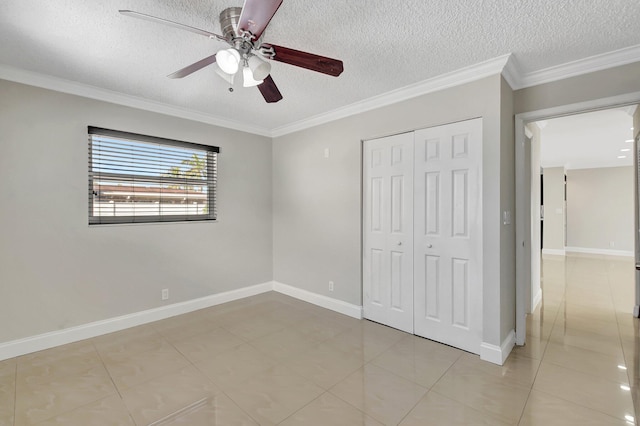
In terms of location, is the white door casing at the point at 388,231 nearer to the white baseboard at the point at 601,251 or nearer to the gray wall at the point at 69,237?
the gray wall at the point at 69,237

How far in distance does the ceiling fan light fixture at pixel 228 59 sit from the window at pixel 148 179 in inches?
85.1

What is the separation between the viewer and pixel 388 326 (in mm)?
3207

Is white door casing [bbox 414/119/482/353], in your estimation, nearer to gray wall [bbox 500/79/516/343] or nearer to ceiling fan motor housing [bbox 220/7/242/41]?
gray wall [bbox 500/79/516/343]

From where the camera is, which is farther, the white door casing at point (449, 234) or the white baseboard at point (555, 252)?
the white baseboard at point (555, 252)

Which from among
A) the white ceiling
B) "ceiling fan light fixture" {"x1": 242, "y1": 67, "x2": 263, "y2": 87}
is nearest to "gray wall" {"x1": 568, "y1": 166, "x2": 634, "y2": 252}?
the white ceiling

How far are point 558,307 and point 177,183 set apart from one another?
5142mm

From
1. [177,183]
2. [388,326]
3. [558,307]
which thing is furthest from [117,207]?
[558,307]

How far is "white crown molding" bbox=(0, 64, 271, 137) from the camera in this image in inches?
101

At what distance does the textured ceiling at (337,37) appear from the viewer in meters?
1.74

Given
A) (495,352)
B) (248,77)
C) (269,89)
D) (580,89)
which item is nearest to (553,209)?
(580,89)

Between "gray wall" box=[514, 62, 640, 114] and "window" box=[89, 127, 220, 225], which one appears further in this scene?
"window" box=[89, 127, 220, 225]

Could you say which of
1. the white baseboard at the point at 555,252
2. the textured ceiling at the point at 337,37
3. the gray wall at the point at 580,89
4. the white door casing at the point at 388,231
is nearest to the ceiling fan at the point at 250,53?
the textured ceiling at the point at 337,37

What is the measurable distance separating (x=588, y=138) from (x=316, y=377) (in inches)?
236

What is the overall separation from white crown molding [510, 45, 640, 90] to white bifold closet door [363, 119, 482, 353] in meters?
0.62
